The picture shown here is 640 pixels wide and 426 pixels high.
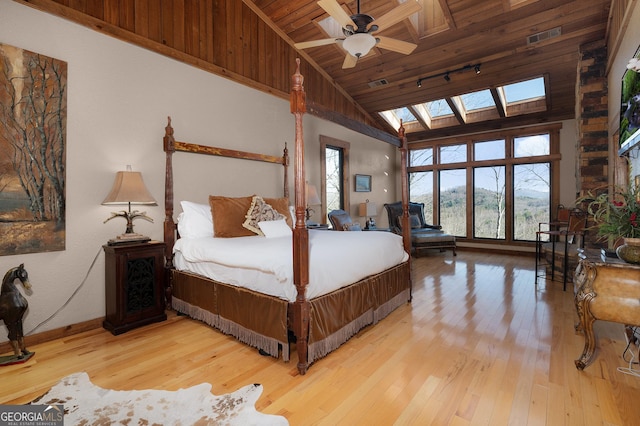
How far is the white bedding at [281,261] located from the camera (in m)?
2.23

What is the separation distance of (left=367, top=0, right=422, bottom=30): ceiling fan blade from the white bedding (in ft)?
6.81

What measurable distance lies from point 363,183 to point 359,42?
4.08 meters

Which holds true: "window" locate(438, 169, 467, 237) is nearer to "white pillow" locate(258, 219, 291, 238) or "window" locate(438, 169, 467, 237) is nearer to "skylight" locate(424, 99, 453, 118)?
"skylight" locate(424, 99, 453, 118)

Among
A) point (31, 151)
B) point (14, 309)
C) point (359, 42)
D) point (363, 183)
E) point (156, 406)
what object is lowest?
point (156, 406)

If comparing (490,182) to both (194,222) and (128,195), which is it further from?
(128,195)

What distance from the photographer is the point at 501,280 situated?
4.45m

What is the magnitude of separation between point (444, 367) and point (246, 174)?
132 inches

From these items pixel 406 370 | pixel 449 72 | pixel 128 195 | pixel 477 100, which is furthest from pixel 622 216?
pixel 477 100

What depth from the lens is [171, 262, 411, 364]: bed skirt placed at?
7.27ft

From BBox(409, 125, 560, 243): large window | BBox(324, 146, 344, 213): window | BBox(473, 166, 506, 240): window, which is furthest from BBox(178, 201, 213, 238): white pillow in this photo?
BBox(473, 166, 506, 240): window

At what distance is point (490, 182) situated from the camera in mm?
6887

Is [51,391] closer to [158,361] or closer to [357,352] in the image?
[158,361]

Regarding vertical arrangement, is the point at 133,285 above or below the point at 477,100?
below

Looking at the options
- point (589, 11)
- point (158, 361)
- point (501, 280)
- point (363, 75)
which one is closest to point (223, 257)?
point (158, 361)
